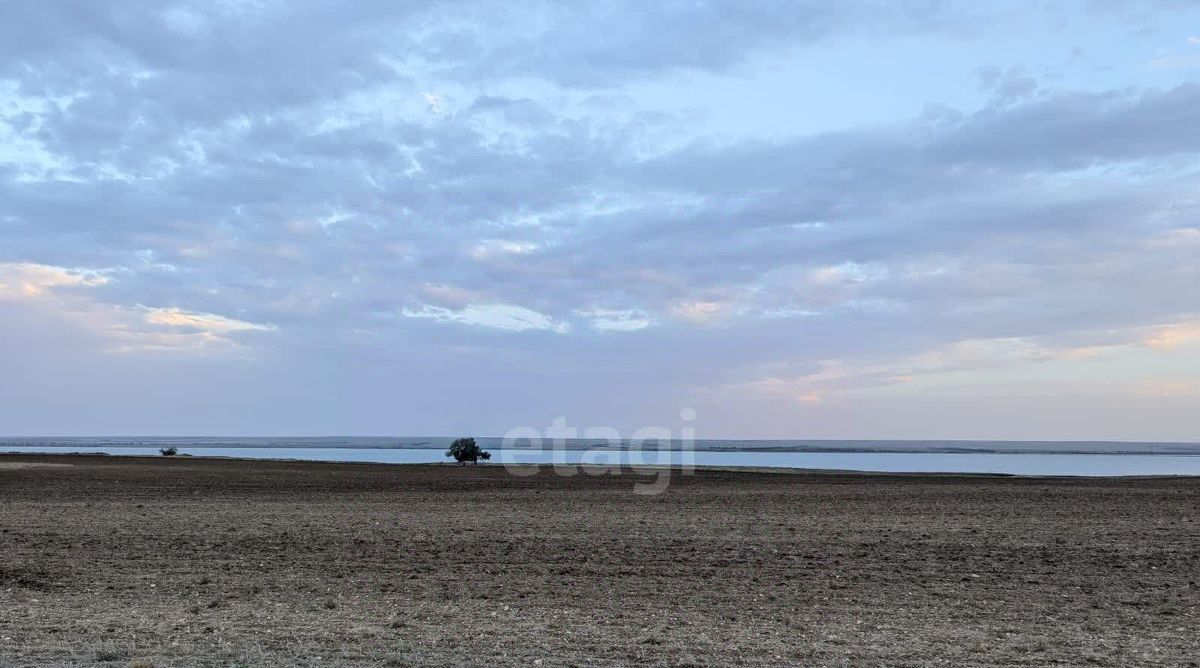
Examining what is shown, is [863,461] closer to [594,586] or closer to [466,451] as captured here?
[466,451]

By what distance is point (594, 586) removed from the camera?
13469 millimetres

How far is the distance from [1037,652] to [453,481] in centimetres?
4055

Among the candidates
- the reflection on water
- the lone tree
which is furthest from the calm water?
the lone tree

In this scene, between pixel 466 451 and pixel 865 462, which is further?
pixel 865 462

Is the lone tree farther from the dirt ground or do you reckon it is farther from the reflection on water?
the dirt ground

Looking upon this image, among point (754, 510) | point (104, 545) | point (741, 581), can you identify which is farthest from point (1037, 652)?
Result: point (754, 510)

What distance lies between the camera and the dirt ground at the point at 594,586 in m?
9.39

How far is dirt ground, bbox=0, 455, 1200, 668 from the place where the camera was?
30.8ft

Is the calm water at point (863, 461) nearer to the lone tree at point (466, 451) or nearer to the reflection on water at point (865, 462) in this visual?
the reflection on water at point (865, 462)

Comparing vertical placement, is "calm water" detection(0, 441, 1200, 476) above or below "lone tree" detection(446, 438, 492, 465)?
below

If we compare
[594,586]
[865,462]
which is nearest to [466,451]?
[865,462]

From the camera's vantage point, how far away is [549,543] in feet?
60.5

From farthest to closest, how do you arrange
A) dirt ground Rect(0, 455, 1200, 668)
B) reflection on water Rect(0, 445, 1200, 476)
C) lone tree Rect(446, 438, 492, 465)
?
reflection on water Rect(0, 445, 1200, 476) → lone tree Rect(446, 438, 492, 465) → dirt ground Rect(0, 455, 1200, 668)

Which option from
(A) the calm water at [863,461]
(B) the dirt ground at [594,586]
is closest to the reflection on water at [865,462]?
(A) the calm water at [863,461]
